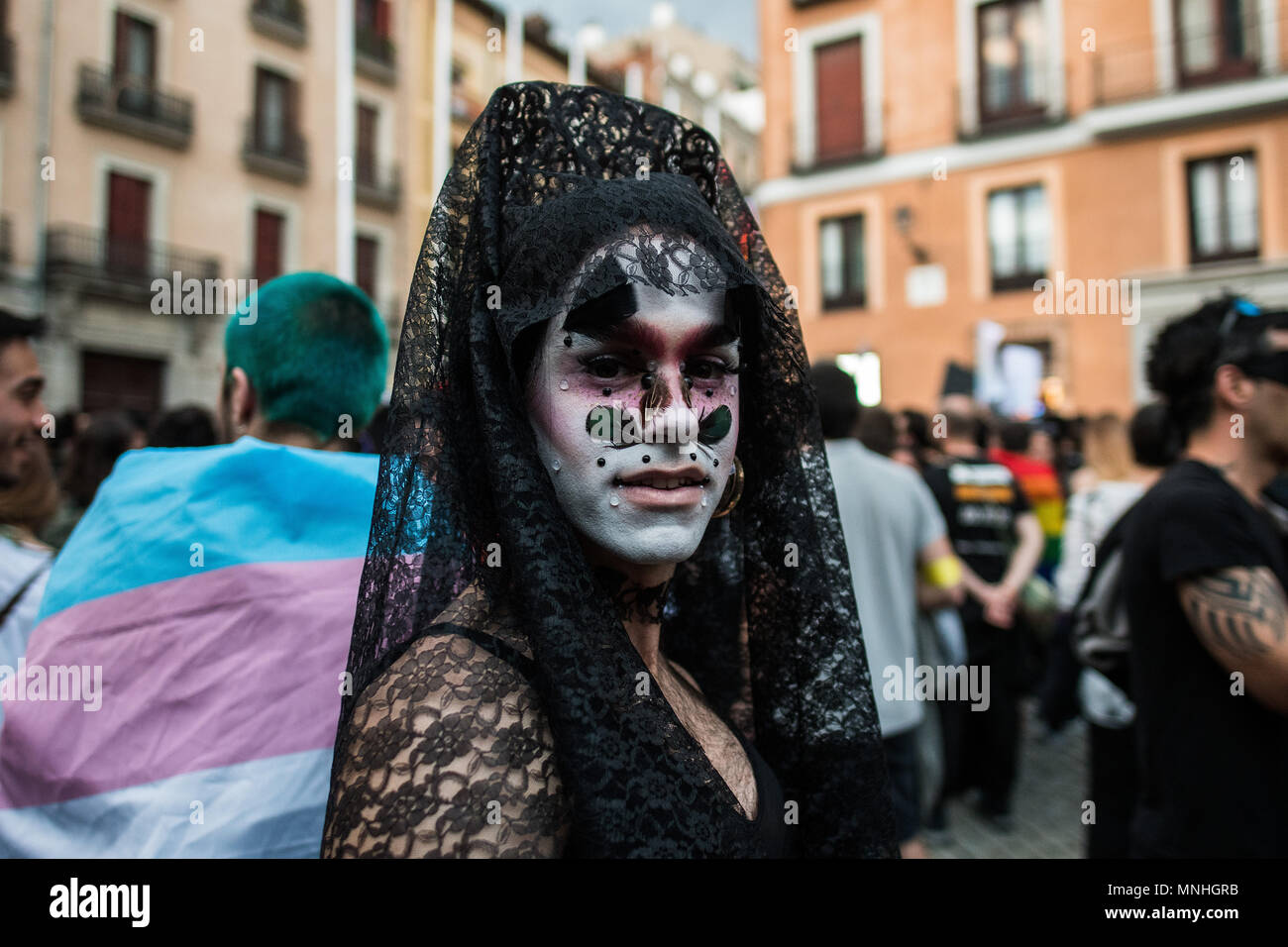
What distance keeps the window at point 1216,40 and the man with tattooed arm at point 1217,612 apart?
15129 mm

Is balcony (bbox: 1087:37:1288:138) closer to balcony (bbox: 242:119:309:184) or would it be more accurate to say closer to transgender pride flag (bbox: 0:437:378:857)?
balcony (bbox: 242:119:309:184)

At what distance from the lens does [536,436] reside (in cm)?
124

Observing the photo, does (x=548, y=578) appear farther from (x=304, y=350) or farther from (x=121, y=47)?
(x=121, y=47)

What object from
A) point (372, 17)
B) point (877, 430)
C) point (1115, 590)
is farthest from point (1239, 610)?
point (372, 17)

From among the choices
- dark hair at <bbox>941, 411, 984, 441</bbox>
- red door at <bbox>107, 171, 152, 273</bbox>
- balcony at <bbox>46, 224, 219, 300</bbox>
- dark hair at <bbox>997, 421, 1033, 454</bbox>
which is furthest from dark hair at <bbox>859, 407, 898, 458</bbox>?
red door at <bbox>107, 171, 152, 273</bbox>

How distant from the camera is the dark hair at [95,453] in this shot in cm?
380

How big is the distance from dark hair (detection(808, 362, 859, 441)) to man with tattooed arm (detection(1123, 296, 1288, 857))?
4.15ft

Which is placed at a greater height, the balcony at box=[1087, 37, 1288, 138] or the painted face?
the balcony at box=[1087, 37, 1288, 138]

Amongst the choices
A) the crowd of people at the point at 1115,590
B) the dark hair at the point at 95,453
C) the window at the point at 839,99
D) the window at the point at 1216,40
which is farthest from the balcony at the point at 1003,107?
the dark hair at the point at 95,453

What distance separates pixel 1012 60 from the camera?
15883 mm

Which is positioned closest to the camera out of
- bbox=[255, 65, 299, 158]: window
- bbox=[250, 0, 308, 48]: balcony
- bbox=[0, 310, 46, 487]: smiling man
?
bbox=[0, 310, 46, 487]: smiling man

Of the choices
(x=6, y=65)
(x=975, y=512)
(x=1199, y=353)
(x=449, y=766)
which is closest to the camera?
(x=449, y=766)

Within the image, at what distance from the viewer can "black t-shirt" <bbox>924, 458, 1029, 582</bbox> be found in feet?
15.8

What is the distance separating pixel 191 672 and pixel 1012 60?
17.9 metres
